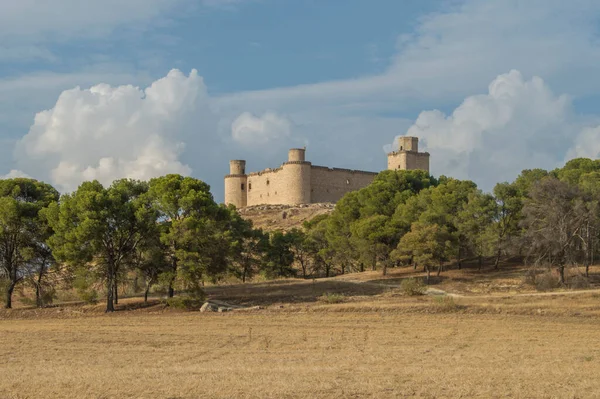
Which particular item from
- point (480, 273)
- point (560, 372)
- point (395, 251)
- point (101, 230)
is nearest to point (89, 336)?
point (101, 230)

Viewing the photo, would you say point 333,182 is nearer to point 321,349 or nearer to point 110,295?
point 110,295

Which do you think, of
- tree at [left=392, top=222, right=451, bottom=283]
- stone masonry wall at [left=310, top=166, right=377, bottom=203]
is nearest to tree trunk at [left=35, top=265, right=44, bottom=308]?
tree at [left=392, top=222, right=451, bottom=283]

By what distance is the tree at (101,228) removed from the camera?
3512 centimetres

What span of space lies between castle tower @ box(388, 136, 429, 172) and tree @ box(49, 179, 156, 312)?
64250 millimetres

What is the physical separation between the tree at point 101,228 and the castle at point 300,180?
5295cm

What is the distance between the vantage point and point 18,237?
3838cm

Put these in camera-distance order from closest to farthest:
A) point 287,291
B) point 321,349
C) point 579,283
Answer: point 321,349
point 579,283
point 287,291

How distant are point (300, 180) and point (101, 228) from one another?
5598 centimetres

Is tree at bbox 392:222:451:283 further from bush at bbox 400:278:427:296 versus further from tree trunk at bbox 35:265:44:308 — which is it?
tree trunk at bbox 35:265:44:308

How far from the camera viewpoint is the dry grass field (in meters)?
14.3

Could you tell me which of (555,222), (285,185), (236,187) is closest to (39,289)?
(555,222)

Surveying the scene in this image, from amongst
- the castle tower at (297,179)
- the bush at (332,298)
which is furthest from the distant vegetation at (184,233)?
the castle tower at (297,179)

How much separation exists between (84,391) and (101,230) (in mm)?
22116

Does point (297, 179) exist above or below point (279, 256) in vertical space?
above
